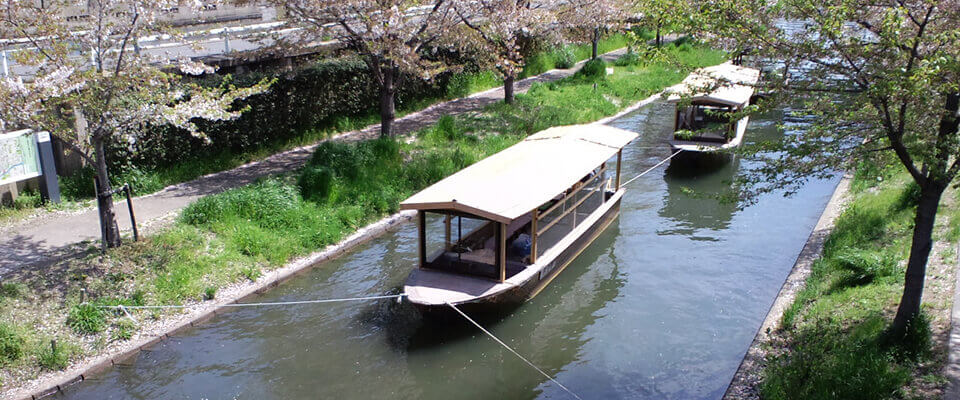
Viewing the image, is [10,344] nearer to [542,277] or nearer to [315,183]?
[315,183]

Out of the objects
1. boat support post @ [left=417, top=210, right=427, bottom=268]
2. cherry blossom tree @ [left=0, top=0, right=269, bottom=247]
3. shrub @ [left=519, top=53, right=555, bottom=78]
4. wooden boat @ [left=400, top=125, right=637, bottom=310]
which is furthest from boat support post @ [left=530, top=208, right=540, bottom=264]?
shrub @ [left=519, top=53, right=555, bottom=78]

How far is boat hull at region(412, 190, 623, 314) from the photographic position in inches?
474

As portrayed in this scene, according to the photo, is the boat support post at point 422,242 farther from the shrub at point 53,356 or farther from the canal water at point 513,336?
the shrub at point 53,356

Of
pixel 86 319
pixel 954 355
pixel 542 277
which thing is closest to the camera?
pixel 954 355

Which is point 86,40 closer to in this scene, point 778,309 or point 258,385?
point 258,385

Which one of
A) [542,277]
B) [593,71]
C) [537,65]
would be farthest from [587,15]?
[542,277]

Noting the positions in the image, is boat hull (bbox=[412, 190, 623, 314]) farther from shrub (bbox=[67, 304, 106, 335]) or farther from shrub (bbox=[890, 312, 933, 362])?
shrub (bbox=[890, 312, 933, 362])

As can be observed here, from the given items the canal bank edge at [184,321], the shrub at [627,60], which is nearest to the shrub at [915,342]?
the canal bank edge at [184,321]

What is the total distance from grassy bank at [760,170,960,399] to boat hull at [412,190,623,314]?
4.18m

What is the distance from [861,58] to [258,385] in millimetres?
9604

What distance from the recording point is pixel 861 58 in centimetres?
909

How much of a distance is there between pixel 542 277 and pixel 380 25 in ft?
26.4

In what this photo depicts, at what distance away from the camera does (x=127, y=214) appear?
15.2 meters

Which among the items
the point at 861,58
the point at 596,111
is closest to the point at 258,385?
the point at 861,58
